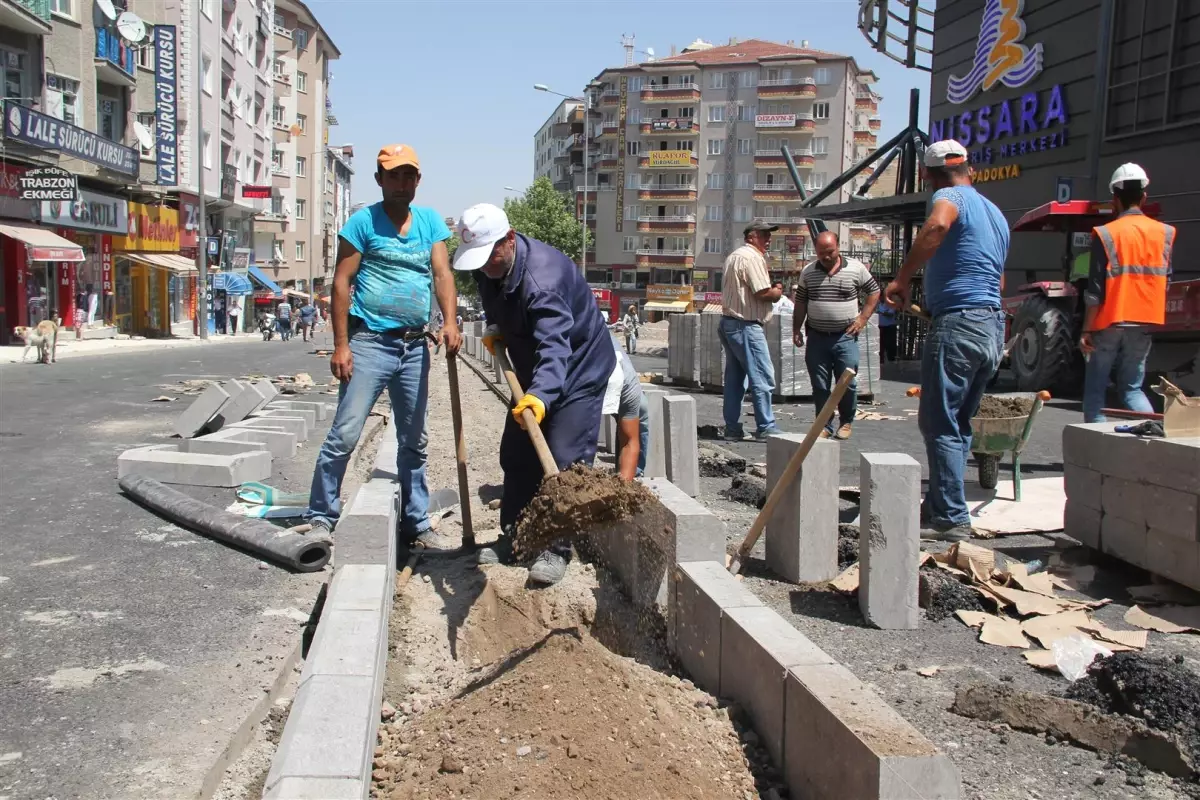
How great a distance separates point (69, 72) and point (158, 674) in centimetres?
3094

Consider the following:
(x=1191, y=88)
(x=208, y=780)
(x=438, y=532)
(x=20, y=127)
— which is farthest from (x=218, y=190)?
(x=208, y=780)

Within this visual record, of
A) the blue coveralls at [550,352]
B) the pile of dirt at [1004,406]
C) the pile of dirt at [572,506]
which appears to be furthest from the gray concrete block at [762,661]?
the pile of dirt at [1004,406]

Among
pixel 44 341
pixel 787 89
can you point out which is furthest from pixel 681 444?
pixel 787 89

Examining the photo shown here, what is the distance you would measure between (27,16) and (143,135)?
31.5 ft

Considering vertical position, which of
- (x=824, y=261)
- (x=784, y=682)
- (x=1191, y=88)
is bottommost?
(x=784, y=682)

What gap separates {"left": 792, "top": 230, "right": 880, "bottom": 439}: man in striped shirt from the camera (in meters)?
7.84

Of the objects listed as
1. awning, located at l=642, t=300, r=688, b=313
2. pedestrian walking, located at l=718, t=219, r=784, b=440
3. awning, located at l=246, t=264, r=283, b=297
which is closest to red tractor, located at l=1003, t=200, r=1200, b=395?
pedestrian walking, located at l=718, t=219, r=784, b=440

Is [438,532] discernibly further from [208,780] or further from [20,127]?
[20,127]

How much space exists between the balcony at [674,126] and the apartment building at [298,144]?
25980mm

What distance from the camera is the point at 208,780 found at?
9.34 ft

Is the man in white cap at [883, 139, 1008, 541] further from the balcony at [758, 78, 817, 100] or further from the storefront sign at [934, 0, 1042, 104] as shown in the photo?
the balcony at [758, 78, 817, 100]

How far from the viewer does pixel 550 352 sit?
13.9 feet

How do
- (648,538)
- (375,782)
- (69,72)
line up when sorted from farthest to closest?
(69,72)
(648,538)
(375,782)

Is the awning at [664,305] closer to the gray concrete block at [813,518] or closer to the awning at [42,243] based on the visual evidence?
the awning at [42,243]
